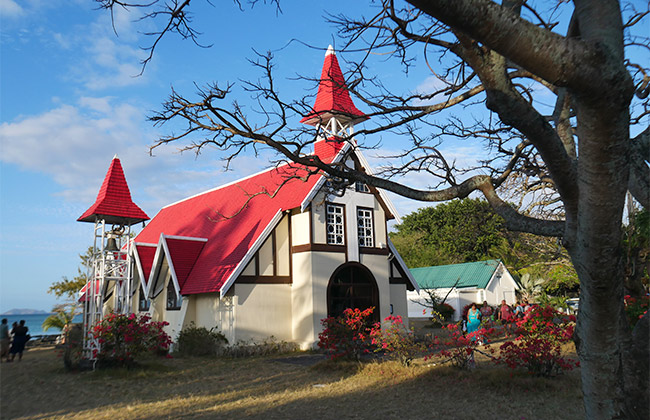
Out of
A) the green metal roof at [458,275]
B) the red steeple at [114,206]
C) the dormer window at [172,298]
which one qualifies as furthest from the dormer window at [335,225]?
the green metal roof at [458,275]

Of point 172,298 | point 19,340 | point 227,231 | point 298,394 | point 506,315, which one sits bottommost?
point 298,394

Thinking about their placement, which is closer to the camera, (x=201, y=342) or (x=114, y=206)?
(x=114, y=206)

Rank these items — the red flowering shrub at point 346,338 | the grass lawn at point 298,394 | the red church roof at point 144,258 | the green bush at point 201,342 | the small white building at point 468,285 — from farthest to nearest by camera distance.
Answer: the small white building at point 468,285
the red church roof at point 144,258
the green bush at point 201,342
the red flowering shrub at point 346,338
the grass lawn at point 298,394

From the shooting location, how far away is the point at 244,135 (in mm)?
6824

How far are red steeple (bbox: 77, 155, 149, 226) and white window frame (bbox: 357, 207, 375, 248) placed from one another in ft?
29.2

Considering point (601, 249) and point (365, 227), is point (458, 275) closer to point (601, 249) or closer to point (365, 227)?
point (365, 227)

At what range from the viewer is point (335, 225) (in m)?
20.7

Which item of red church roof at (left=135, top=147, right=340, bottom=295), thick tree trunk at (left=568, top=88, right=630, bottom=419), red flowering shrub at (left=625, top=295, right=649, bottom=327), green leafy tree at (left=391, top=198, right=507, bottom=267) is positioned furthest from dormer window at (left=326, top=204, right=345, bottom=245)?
green leafy tree at (left=391, top=198, right=507, bottom=267)

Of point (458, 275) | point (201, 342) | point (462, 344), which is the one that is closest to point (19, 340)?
point (201, 342)

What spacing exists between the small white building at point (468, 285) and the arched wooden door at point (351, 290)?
1545 centimetres

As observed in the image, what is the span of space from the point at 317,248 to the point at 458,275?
25.1 m

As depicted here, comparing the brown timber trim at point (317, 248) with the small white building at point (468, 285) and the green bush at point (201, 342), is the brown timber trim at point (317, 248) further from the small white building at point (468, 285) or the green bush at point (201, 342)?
the small white building at point (468, 285)

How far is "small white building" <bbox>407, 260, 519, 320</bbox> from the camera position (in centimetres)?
3828

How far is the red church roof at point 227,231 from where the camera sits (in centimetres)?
1928
